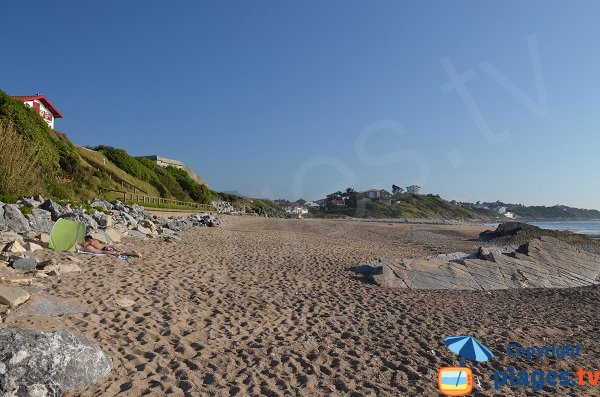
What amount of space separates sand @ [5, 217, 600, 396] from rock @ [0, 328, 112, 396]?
0.54ft

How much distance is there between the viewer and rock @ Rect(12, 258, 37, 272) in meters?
6.96

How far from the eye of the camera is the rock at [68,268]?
295 inches

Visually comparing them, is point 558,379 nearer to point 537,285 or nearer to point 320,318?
point 320,318

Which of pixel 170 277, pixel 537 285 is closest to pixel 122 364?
pixel 170 277

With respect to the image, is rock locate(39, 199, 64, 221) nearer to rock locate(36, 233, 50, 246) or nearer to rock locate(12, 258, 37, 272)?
rock locate(36, 233, 50, 246)

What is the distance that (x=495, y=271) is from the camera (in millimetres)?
11672

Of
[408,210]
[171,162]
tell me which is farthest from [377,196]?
[171,162]

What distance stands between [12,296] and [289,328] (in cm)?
412

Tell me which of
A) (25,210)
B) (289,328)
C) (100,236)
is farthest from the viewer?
(100,236)

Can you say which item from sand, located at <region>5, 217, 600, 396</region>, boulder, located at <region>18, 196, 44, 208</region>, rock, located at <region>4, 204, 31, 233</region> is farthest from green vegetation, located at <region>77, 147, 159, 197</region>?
sand, located at <region>5, 217, 600, 396</region>

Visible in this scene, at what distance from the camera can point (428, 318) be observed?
7164 mm

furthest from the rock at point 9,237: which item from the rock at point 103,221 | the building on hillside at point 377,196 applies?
the building on hillside at point 377,196

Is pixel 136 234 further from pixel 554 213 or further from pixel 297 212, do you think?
pixel 554 213

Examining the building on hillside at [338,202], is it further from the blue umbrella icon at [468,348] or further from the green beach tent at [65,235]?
the blue umbrella icon at [468,348]
